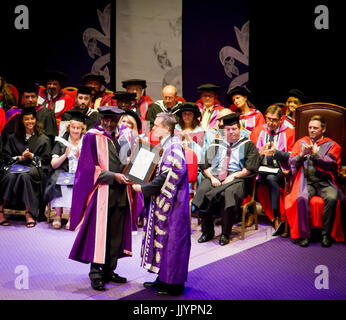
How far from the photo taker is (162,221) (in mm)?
A: 3709

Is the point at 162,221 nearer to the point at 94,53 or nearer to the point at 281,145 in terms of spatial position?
the point at 281,145

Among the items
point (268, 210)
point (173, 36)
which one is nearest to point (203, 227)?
point (268, 210)

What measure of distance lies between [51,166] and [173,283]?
9.85 feet

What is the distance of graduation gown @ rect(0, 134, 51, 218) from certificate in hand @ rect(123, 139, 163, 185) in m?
2.50

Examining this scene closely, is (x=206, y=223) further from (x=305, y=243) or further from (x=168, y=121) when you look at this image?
(x=168, y=121)

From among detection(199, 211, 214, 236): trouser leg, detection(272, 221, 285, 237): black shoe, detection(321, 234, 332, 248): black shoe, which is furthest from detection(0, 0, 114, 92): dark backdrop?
detection(321, 234, 332, 248): black shoe

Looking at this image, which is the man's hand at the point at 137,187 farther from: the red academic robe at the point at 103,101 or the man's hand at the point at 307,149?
the red academic robe at the point at 103,101

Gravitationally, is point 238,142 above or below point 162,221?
above

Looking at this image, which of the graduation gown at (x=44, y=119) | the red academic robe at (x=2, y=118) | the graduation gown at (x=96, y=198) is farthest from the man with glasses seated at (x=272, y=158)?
the red academic robe at (x=2, y=118)

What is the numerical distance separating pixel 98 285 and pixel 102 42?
19.1ft

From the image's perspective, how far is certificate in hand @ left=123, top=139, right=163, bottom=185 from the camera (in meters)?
3.74

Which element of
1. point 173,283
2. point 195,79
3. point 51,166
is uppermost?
point 195,79

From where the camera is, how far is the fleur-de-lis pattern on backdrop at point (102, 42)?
8.55 m

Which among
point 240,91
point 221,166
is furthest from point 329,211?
point 240,91
